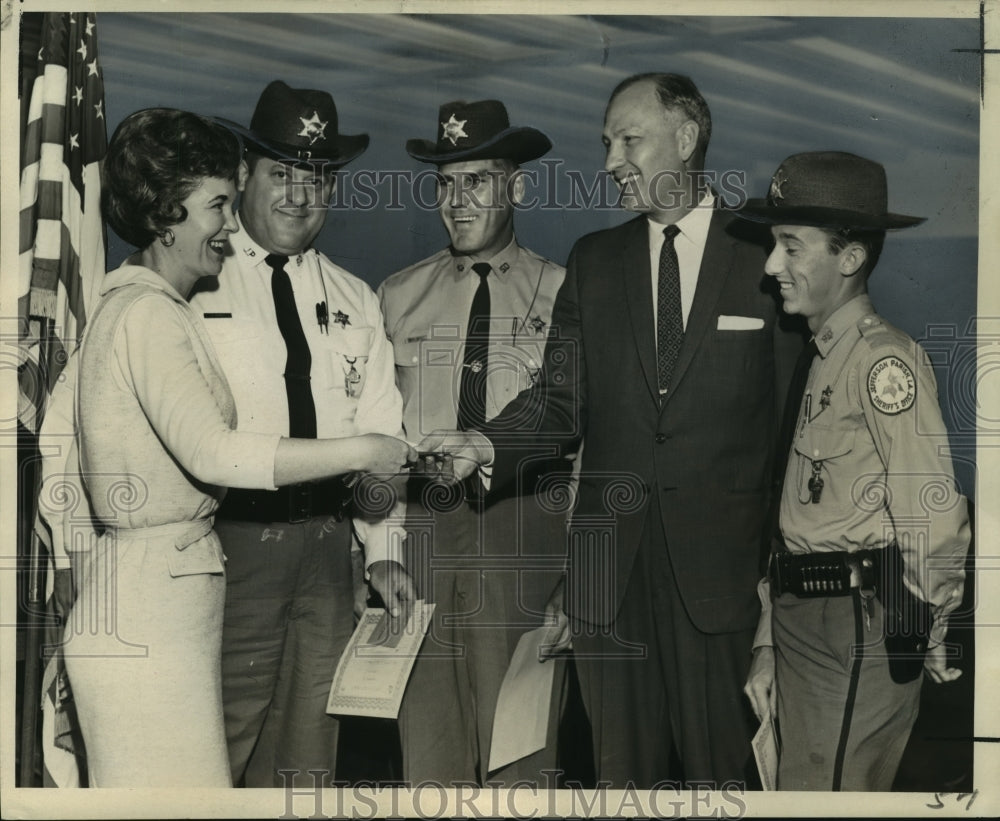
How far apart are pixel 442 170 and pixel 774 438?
5.50ft

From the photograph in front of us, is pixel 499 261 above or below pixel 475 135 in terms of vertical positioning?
below

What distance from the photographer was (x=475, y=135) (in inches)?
197

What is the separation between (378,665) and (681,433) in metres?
1.49

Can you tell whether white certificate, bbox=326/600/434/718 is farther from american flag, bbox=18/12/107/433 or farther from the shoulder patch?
the shoulder patch

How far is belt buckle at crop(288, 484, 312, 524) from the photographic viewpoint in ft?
16.1

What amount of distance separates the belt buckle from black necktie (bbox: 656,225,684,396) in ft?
4.69

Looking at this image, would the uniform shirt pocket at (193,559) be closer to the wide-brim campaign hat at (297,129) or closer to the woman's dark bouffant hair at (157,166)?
the woman's dark bouffant hair at (157,166)

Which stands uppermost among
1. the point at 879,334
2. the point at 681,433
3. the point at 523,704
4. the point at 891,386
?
the point at 879,334

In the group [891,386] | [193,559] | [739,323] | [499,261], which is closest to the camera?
[193,559]

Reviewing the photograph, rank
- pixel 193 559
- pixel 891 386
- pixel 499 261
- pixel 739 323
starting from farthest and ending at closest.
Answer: pixel 499 261 < pixel 739 323 < pixel 891 386 < pixel 193 559

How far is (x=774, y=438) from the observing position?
4930mm

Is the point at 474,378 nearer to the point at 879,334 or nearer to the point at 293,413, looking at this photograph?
the point at 293,413

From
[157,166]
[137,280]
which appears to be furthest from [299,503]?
[157,166]

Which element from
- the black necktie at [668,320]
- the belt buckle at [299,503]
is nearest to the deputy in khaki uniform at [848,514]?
the black necktie at [668,320]
